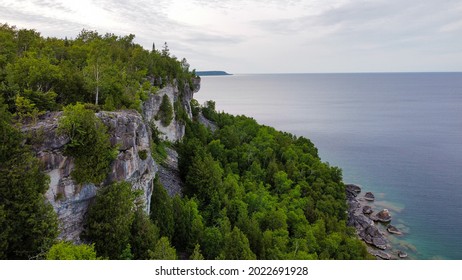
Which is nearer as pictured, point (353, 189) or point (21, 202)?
point (21, 202)

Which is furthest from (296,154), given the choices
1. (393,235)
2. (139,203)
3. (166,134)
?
(139,203)

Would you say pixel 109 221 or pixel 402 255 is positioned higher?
pixel 109 221

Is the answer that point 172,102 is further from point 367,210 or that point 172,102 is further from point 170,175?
point 367,210

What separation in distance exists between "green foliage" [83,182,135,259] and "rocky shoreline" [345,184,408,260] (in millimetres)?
36320

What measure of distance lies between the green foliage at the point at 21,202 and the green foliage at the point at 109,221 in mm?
2781

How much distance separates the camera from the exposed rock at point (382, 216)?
56584mm

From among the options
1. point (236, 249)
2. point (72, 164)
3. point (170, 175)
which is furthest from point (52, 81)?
point (236, 249)

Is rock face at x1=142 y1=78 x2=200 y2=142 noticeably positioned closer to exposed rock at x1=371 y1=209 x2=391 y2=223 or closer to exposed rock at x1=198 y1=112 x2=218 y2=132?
exposed rock at x1=198 y1=112 x2=218 y2=132

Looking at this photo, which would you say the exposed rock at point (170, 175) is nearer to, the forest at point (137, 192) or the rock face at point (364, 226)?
the forest at point (137, 192)

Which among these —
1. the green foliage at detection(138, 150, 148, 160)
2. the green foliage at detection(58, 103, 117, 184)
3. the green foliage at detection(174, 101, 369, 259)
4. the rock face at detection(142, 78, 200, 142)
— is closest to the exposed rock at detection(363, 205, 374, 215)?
the green foliage at detection(174, 101, 369, 259)

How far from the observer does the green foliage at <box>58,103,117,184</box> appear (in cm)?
2302

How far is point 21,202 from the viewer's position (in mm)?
20922

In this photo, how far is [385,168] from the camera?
3182 inches

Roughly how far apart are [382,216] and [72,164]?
5136cm
